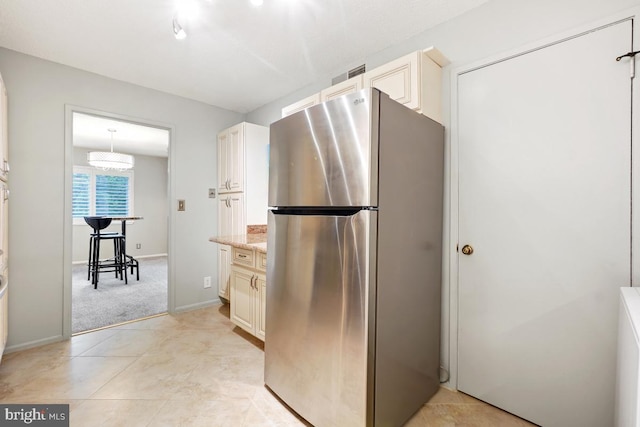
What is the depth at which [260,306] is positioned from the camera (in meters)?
2.25

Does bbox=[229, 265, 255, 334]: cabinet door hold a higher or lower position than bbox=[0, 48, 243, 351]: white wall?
lower

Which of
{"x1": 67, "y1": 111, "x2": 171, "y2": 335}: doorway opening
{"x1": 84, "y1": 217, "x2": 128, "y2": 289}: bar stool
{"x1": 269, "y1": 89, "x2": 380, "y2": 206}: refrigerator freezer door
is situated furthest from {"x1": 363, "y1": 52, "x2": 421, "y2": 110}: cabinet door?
{"x1": 84, "y1": 217, "x2": 128, "y2": 289}: bar stool

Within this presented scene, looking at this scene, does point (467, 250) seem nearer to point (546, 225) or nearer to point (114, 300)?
point (546, 225)

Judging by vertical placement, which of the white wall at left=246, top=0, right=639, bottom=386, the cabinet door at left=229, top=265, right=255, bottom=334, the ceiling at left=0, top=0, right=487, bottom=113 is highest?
the ceiling at left=0, top=0, right=487, bottom=113

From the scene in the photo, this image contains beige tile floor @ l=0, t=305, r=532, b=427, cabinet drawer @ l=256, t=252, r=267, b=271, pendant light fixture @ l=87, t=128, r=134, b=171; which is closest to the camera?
beige tile floor @ l=0, t=305, r=532, b=427

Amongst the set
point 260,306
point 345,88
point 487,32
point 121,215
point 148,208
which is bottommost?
point 260,306

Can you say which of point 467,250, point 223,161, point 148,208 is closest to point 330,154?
point 467,250

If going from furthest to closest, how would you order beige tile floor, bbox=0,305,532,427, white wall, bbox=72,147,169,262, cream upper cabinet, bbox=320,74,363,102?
white wall, bbox=72,147,169,262 < cream upper cabinet, bbox=320,74,363,102 < beige tile floor, bbox=0,305,532,427

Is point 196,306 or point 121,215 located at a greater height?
point 121,215

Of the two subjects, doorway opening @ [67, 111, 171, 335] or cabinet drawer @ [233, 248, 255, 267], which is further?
doorway opening @ [67, 111, 171, 335]

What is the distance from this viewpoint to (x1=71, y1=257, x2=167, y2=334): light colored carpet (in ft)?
9.79

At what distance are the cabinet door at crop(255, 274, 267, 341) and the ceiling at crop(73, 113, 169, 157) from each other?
9.51 ft

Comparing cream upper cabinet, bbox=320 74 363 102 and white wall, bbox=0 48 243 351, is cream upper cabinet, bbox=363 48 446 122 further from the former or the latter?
white wall, bbox=0 48 243 351

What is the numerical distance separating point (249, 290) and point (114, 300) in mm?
2381
